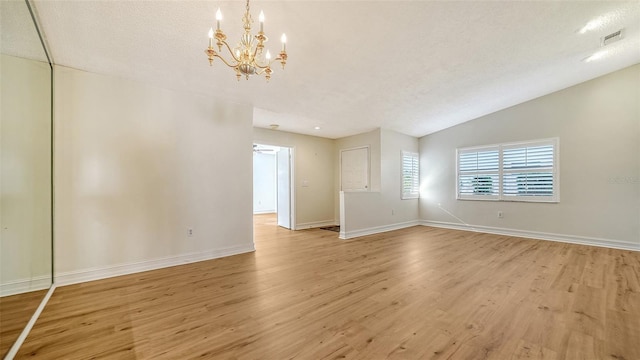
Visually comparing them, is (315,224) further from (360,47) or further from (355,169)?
(360,47)

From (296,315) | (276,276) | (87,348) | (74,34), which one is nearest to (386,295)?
(296,315)

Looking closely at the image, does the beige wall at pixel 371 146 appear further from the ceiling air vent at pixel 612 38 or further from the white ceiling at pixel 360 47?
the ceiling air vent at pixel 612 38

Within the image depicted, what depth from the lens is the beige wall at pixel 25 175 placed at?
2.02 metres

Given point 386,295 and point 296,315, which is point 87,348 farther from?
point 386,295

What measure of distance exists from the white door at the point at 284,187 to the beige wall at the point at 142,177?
7.47 feet

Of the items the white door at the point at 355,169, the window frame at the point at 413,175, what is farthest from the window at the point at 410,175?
the white door at the point at 355,169

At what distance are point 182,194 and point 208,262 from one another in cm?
105

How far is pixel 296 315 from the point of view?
84.1 inches

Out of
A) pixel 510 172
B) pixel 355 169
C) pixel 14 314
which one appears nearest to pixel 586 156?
pixel 510 172

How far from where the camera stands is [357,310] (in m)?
2.21

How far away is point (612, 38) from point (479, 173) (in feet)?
10.2

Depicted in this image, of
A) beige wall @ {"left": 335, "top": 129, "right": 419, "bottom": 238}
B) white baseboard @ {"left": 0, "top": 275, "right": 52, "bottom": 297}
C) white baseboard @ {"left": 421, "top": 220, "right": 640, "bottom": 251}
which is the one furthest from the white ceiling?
white baseboard @ {"left": 421, "top": 220, "right": 640, "bottom": 251}

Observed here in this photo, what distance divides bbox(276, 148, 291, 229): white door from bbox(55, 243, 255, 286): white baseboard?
7.99 ft

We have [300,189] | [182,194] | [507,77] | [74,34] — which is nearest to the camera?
[74,34]
